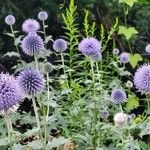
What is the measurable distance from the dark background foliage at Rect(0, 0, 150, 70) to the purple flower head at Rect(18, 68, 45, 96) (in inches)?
77.3

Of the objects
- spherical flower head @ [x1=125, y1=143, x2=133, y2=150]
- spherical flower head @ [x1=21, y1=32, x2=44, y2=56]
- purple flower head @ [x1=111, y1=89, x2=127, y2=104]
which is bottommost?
spherical flower head @ [x1=125, y1=143, x2=133, y2=150]

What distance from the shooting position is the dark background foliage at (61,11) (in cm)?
468

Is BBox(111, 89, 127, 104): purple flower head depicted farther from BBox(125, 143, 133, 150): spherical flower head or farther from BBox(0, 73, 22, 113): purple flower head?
BBox(0, 73, 22, 113): purple flower head

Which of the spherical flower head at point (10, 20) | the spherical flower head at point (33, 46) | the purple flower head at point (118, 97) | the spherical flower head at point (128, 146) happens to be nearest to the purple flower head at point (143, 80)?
the purple flower head at point (118, 97)

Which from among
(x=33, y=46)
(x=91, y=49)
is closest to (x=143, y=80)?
(x=91, y=49)

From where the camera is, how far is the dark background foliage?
15.3 feet

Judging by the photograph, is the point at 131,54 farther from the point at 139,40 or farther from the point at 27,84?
the point at 27,84

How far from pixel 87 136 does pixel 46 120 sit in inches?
17.1

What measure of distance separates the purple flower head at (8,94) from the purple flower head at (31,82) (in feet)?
0.16

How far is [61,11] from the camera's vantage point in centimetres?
470

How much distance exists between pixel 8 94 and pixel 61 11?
2.32 m

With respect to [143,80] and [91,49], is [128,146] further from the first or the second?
[91,49]

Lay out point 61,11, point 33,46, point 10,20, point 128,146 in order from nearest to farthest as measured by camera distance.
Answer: point 128,146 < point 33,46 < point 10,20 < point 61,11

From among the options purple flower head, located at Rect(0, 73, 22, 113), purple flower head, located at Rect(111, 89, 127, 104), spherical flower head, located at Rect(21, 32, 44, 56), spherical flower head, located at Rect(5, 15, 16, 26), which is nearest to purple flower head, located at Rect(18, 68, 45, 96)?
purple flower head, located at Rect(0, 73, 22, 113)
